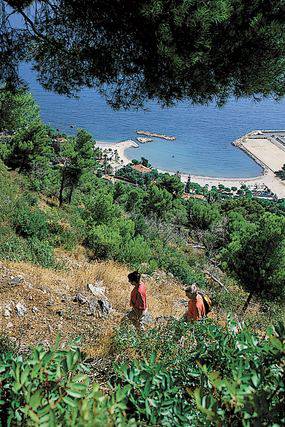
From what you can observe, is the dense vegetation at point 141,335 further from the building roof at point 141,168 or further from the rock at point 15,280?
the building roof at point 141,168

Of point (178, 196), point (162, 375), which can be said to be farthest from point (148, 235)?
point (178, 196)

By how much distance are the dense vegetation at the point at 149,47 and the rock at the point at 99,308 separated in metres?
2.89

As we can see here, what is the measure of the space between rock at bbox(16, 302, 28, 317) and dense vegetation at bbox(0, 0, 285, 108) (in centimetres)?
269

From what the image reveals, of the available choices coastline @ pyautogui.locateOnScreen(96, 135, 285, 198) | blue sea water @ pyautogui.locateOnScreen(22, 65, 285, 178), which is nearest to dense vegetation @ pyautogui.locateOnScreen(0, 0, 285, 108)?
blue sea water @ pyautogui.locateOnScreen(22, 65, 285, 178)

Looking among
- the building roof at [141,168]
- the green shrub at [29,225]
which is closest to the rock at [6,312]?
the green shrub at [29,225]

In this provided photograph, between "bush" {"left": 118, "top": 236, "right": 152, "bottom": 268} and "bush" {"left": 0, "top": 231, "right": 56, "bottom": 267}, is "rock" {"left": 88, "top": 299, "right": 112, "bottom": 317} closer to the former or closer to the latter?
"bush" {"left": 0, "top": 231, "right": 56, "bottom": 267}

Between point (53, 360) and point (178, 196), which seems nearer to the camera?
point (53, 360)

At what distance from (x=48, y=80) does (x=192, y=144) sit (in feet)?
288

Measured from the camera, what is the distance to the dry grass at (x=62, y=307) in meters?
4.71

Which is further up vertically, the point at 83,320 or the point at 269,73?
the point at 269,73

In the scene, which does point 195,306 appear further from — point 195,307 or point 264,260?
point 264,260

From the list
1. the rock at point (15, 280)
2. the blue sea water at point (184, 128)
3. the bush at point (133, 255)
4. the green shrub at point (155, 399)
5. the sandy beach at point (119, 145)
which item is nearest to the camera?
the green shrub at point (155, 399)

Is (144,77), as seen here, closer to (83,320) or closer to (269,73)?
(269,73)

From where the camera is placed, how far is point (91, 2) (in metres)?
3.60
